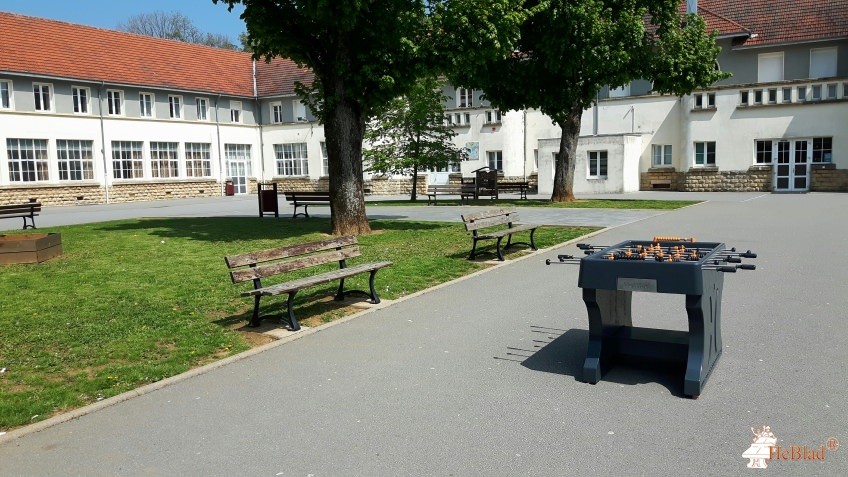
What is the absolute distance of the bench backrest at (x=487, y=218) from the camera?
40.0 ft

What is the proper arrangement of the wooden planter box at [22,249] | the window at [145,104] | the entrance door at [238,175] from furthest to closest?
1. the entrance door at [238,175]
2. the window at [145,104]
3. the wooden planter box at [22,249]

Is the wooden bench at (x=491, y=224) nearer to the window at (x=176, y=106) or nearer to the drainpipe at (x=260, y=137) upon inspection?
the window at (x=176, y=106)

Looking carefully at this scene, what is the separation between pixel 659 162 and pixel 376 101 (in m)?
27.1

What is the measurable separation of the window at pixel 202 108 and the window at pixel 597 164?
83.4 ft

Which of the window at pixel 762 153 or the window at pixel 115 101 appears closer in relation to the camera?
the window at pixel 762 153

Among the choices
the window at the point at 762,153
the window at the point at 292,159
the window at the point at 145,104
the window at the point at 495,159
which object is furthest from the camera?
the window at the point at 292,159

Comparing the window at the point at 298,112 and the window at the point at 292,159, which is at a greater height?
the window at the point at 298,112

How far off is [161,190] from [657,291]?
4303 cm

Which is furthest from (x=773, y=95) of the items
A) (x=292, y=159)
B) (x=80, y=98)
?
(x=80, y=98)

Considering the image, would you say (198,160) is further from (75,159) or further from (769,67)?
(769,67)

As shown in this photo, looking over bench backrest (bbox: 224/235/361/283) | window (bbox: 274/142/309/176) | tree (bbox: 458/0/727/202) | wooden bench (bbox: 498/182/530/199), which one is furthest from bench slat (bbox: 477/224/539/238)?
window (bbox: 274/142/309/176)

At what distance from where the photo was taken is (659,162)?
39.2 meters

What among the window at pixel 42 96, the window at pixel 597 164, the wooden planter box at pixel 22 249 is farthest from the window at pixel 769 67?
the window at pixel 42 96

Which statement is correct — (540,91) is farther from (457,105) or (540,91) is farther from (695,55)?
(457,105)
